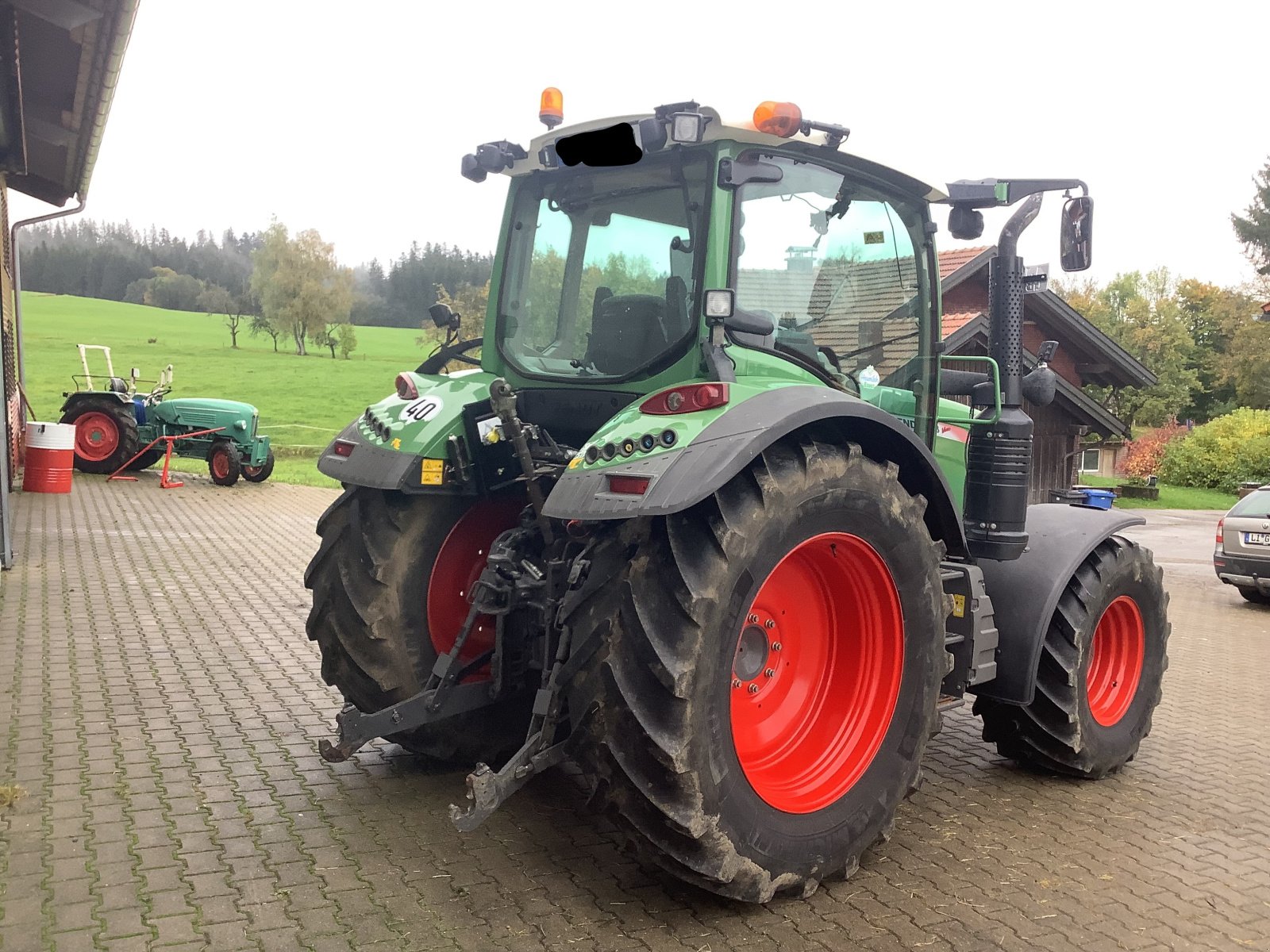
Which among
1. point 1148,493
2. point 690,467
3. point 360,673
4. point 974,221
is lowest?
point 1148,493

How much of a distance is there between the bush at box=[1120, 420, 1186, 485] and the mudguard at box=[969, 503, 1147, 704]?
115 ft

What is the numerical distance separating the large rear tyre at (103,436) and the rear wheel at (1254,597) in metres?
16.1

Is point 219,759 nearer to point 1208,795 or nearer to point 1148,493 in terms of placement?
point 1208,795

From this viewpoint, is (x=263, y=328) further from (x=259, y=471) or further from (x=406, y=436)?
(x=406, y=436)

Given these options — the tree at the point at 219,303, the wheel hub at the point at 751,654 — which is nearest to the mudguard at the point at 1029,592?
the wheel hub at the point at 751,654

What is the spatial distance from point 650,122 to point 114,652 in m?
4.90

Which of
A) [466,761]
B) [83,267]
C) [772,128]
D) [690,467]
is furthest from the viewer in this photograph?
[83,267]

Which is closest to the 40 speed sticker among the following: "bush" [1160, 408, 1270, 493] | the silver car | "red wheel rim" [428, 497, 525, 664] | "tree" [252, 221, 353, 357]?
"red wheel rim" [428, 497, 525, 664]

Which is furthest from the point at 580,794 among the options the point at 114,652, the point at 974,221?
the point at 114,652

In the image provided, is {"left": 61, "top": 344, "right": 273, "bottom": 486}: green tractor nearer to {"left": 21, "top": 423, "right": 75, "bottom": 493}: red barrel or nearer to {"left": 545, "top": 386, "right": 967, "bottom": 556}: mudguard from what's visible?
{"left": 21, "top": 423, "right": 75, "bottom": 493}: red barrel

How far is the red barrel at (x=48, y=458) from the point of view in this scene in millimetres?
14195

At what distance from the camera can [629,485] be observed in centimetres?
309

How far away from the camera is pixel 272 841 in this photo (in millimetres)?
3697

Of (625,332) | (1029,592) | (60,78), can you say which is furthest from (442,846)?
(60,78)
